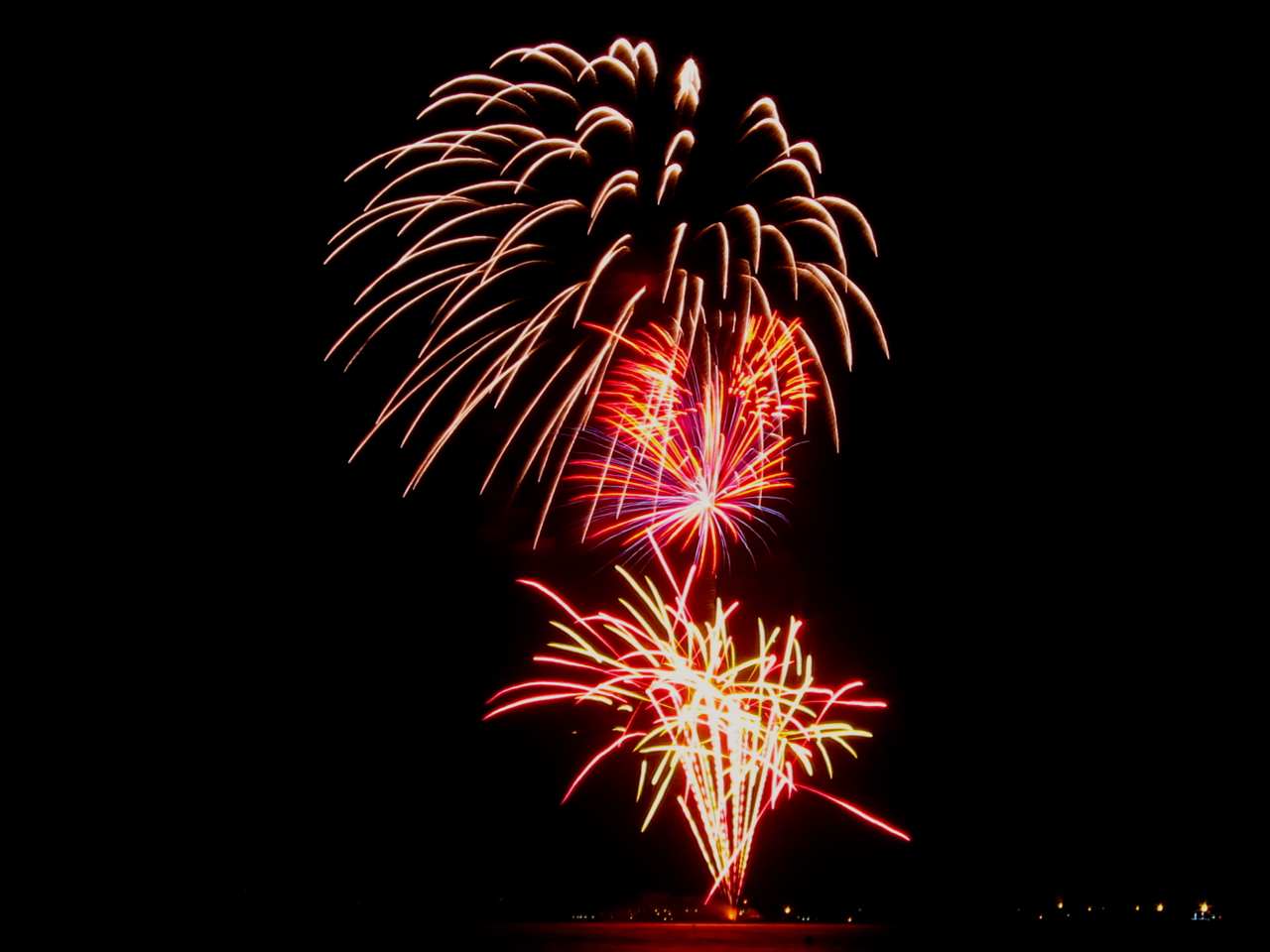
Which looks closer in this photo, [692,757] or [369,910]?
[692,757]

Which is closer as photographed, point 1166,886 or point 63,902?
point 63,902

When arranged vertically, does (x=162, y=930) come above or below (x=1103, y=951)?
below

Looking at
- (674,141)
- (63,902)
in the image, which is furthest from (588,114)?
(63,902)

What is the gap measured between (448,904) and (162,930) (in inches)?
877

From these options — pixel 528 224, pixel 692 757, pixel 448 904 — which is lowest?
pixel 448 904

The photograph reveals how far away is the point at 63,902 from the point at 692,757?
16604 mm

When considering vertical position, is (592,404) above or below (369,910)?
above

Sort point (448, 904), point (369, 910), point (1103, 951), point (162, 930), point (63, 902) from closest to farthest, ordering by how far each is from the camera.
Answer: point (1103, 951)
point (162, 930)
point (63, 902)
point (369, 910)
point (448, 904)

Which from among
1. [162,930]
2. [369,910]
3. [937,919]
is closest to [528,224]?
[162,930]

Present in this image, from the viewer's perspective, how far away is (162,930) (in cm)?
2059

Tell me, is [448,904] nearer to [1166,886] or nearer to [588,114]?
[1166,886]

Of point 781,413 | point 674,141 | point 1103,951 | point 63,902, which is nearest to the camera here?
point 674,141

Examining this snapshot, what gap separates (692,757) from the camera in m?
17.0

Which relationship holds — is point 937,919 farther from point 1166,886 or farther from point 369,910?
point 369,910
